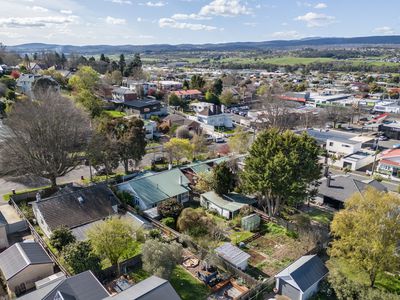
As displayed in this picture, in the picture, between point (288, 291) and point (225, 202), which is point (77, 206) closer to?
point (225, 202)

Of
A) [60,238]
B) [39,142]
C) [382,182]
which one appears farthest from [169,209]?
[382,182]

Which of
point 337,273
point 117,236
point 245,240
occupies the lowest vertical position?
point 245,240

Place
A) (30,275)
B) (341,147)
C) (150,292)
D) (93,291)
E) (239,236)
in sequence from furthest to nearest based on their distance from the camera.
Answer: (341,147) → (239,236) → (30,275) → (93,291) → (150,292)

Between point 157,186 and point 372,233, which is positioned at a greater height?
point 372,233

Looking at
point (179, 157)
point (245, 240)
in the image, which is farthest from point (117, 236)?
point (179, 157)

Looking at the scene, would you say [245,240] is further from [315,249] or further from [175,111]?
[175,111]

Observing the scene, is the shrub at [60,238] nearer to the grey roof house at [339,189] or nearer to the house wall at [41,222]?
the house wall at [41,222]

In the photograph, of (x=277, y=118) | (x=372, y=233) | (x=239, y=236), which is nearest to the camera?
(x=372, y=233)
